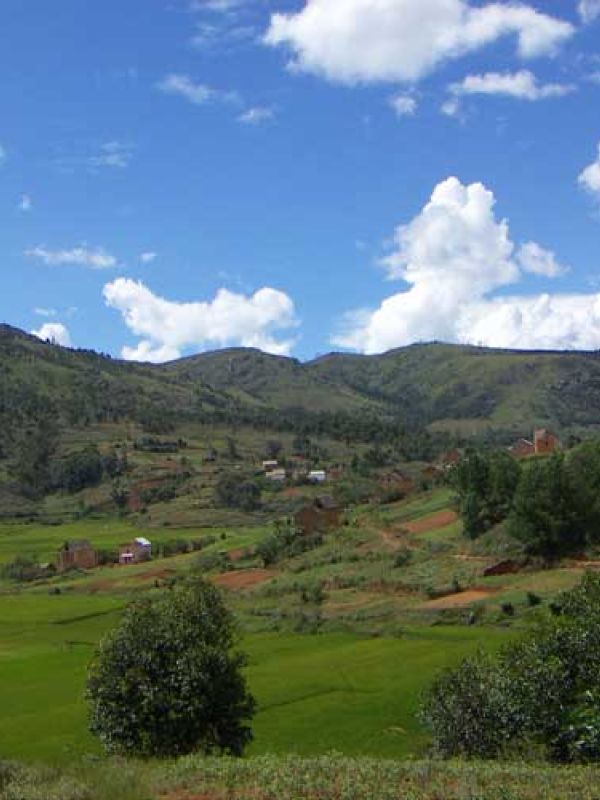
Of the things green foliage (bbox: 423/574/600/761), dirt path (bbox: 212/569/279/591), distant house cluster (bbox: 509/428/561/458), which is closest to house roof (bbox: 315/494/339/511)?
distant house cluster (bbox: 509/428/561/458)

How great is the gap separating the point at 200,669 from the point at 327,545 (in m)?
83.4

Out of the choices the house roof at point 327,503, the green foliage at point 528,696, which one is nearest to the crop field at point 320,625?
the green foliage at point 528,696

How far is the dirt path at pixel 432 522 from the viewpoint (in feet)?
382

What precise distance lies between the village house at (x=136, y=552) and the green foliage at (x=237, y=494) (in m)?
45.0

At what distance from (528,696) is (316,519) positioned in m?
101

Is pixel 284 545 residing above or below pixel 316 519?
below

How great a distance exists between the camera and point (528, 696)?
3453 centimetres

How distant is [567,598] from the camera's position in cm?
3962

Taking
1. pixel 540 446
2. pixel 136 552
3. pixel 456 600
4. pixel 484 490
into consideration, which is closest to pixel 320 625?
pixel 456 600

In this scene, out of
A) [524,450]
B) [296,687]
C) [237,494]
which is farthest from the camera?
[237,494]

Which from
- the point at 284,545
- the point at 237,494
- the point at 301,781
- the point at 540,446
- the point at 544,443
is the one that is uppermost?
the point at 544,443

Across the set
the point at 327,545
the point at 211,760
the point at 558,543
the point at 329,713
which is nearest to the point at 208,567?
the point at 327,545

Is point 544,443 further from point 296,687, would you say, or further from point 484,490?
point 296,687

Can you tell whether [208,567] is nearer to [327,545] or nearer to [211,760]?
[327,545]
